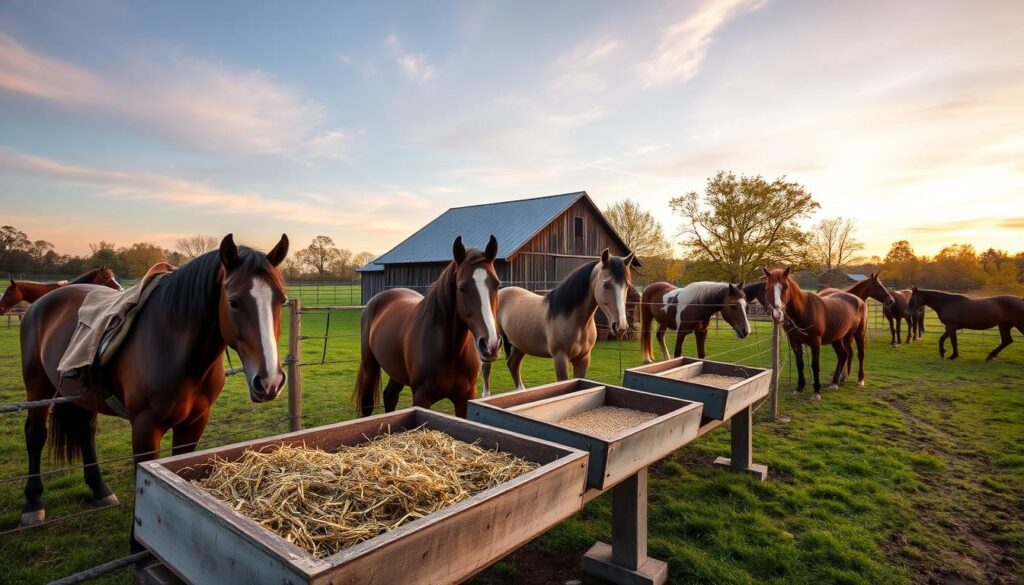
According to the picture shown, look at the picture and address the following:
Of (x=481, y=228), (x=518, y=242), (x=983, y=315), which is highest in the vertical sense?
(x=481, y=228)

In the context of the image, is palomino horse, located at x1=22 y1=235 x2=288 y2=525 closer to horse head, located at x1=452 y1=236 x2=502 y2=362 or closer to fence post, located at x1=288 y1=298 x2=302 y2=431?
fence post, located at x1=288 y1=298 x2=302 y2=431

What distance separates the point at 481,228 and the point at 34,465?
16788mm

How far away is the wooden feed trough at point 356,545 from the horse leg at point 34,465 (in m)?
2.65

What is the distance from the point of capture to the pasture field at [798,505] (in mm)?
2584

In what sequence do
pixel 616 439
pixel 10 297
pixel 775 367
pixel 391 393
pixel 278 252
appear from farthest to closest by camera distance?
pixel 10 297 < pixel 775 367 < pixel 391 393 < pixel 278 252 < pixel 616 439

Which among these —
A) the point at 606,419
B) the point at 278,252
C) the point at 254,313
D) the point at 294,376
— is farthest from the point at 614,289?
the point at 254,313

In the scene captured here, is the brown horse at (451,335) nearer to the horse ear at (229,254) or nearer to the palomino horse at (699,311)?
the horse ear at (229,254)

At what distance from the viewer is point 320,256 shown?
38562 millimetres

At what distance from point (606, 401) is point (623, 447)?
44.7 inches

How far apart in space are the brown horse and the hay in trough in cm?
92

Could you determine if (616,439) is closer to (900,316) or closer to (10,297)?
(10,297)

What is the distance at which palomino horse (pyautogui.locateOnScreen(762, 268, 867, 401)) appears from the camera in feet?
20.9

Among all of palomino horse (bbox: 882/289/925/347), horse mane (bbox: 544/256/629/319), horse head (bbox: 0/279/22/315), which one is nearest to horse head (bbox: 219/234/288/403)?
horse mane (bbox: 544/256/629/319)

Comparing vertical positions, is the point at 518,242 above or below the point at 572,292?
above
